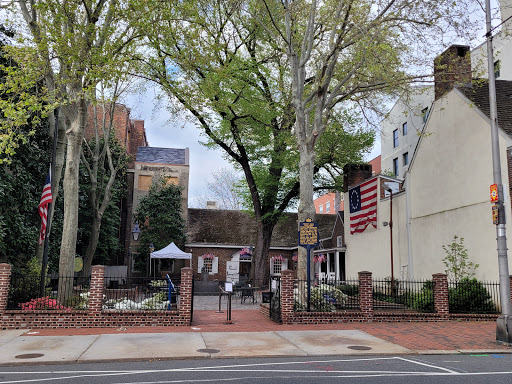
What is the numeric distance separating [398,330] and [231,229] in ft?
83.4

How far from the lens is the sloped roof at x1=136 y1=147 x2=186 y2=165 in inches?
1494

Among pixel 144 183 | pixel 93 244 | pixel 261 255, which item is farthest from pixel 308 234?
pixel 144 183

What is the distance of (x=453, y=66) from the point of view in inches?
746

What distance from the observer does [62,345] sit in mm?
10242

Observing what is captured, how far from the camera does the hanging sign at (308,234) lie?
15.2m

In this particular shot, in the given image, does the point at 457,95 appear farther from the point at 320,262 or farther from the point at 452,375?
the point at 320,262

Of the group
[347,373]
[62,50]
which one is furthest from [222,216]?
[347,373]

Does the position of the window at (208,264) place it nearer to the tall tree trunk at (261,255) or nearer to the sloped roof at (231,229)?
the sloped roof at (231,229)

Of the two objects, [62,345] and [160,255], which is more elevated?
[160,255]

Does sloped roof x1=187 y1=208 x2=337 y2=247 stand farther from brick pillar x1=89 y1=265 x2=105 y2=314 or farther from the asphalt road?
the asphalt road

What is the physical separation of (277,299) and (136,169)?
24.8m

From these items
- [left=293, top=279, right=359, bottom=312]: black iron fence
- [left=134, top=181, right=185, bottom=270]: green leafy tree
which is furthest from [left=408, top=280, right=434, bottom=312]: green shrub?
[left=134, top=181, right=185, bottom=270]: green leafy tree

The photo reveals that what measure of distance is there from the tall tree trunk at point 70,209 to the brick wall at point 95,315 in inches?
47.7

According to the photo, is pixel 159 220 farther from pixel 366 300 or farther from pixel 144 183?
pixel 366 300
